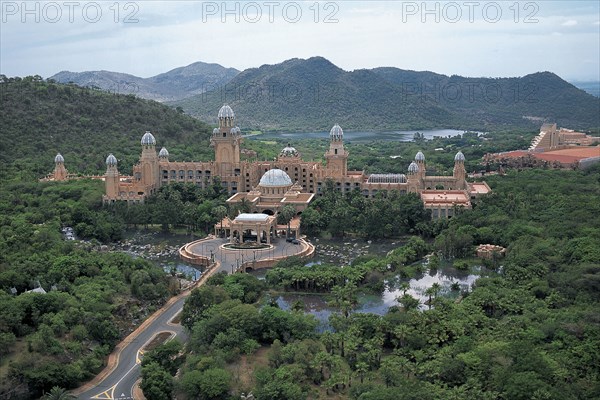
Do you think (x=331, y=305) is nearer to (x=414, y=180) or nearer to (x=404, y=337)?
(x=404, y=337)

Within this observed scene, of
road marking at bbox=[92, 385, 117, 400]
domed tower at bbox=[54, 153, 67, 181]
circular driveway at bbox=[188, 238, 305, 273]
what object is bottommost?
road marking at bbox=[92, 385, 117, 400]

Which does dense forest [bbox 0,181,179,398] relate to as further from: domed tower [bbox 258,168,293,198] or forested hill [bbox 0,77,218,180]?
forested hill [bbox 0,77,218,180]

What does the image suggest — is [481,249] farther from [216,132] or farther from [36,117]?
[36,117]

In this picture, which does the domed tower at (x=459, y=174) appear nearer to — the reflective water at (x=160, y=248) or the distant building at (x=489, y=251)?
the distant building at (x=489, y=251)

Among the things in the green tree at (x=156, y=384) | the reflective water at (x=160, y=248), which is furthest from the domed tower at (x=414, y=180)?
the green tree at (x=156, y=384)

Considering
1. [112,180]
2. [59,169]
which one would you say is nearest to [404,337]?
[112,180]

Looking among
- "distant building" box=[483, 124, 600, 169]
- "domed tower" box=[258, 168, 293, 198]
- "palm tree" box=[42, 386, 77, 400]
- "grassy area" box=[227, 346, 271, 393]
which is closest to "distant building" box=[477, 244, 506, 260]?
"domed tower" box=[258, 168, 293, 198]
